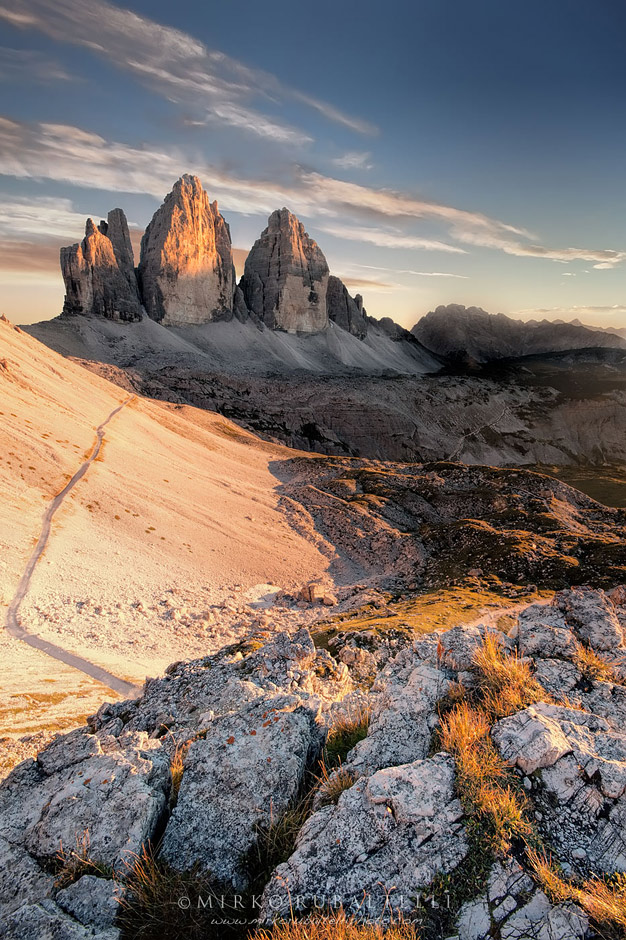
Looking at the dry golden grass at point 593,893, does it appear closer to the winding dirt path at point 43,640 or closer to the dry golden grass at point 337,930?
the dry golden grass at point 337,930

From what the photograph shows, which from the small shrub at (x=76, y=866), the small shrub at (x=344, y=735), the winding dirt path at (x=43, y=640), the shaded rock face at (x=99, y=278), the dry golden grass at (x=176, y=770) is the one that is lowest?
the winding dirt path at (x=43, y=640)

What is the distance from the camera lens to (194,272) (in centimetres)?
15425

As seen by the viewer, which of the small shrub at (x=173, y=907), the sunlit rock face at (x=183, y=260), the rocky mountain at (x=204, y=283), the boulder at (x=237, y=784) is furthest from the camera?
the sunlit rock face at (x=183, y=260)

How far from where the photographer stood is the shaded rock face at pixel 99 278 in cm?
13238

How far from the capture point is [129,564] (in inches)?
1092

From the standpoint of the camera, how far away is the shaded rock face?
132m

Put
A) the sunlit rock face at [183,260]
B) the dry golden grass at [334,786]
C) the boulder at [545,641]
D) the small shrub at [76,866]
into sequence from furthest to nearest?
1. the sunlit rock face at [183,260]
2. the boulder at [545,641]
3. the dry golden grass at [334,786]
4. the small shrub at [76,866]

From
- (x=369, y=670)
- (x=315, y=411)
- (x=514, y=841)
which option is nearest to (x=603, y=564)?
(x=369, y=670)

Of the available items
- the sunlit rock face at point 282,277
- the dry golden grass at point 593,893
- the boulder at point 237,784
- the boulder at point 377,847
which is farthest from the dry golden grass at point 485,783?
the sunlit rock face at point 282,277

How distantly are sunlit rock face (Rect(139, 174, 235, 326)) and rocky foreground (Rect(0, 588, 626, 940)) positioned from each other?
518 ft

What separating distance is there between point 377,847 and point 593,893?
164 centimetres

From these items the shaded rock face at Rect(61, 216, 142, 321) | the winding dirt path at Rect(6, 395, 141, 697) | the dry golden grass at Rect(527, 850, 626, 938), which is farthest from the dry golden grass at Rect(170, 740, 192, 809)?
the shaded rock face at Rect(61, 216, 142, 321)

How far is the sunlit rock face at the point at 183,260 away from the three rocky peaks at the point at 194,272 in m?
0.30

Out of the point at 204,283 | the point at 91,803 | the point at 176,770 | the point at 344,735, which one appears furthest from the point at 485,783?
the point at 204,283
